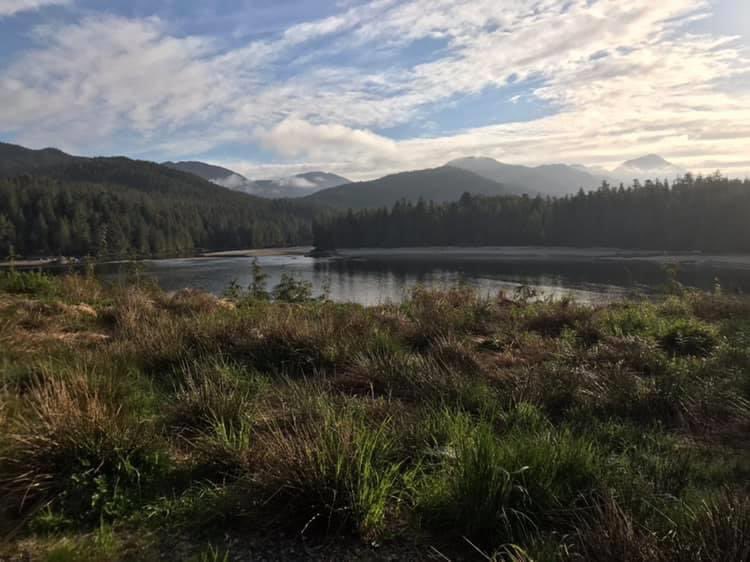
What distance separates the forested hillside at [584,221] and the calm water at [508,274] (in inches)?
391

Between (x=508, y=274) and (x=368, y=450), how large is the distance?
2006 inches

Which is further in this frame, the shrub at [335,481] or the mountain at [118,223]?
the mountain at [118,223]

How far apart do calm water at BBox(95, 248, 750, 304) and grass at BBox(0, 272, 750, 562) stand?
59.6ft

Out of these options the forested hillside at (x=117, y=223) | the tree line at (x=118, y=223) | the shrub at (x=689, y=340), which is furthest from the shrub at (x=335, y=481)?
the tree line at (x=118, y=223)

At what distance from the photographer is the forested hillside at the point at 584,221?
75625 mm

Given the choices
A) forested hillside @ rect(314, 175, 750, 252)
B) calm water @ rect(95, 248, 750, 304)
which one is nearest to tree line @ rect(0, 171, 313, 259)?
calm water @ rect(95, 248, 750, 304)

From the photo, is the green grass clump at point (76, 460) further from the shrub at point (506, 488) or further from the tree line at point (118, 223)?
the tree line at point (118, 223)

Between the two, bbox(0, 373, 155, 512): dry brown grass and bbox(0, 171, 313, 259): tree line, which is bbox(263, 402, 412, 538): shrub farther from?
bbox(0, 171, 313, 259): tree line

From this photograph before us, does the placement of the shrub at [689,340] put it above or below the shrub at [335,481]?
below

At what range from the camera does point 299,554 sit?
2.26 meters

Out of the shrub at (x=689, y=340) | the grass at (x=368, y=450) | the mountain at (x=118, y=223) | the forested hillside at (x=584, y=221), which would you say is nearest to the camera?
the grass at (x=368, y=450)

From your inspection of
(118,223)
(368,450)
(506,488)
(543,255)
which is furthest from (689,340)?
(118,223)

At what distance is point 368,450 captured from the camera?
2701 millimetres

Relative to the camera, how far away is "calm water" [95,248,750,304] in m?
35.5
